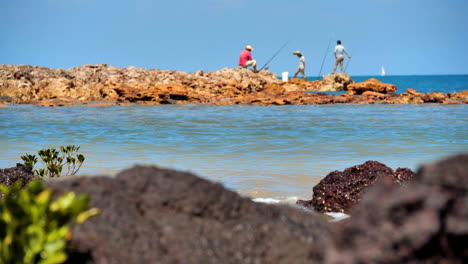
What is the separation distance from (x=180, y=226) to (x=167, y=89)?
21.8 m

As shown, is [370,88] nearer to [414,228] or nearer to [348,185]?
[348,185]

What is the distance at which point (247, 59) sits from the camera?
31281 millimetres

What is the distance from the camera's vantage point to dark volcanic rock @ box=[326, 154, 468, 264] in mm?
1613

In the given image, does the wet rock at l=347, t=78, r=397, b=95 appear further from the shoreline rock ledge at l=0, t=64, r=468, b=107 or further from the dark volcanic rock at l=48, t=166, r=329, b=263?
the dark volcanic rock at l=48, t=166, r=329, b=263

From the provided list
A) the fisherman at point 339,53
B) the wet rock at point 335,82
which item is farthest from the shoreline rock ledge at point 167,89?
the fisherman at point 339,53

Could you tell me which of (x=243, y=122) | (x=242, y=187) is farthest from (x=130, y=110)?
(x=242, y=187)

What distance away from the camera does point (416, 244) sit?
1.61m

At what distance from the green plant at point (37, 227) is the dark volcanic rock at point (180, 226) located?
20cm

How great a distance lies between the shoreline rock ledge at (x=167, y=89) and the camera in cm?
2300

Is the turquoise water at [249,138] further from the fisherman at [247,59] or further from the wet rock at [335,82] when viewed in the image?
the wet rock at [335,82]

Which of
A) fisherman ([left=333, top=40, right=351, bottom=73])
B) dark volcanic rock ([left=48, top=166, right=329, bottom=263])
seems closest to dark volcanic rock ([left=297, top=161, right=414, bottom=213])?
dark volcanic rock ([left=48, top=166, right=329, bottom=263])

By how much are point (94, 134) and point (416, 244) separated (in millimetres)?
12965

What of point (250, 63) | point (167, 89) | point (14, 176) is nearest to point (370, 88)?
point (250, 63)

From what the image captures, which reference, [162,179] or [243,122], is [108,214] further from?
[243,122]
